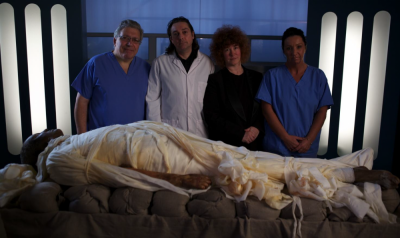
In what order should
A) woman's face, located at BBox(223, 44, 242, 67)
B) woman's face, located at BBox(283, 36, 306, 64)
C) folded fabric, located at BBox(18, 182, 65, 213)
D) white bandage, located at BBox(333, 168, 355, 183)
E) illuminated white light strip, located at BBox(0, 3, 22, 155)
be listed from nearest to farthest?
folded fabric, located at BBox(18, 182, 65, 213) < white bandage, located at BBox(333, 168, 355, 183) < woman's face, located at BBox(283, 36, 306, 64) < woman's face, located at BBox(223, 44, 242, 67) < illuminated white light strip, located at BBox(0, 3, 22, 155)

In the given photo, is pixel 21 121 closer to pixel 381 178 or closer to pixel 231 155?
pixel 231 155

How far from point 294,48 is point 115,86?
128 cm

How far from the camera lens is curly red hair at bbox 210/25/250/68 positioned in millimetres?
2294

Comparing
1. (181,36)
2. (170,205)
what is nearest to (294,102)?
(181,36)

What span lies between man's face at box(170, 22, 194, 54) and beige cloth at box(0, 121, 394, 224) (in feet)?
2.23

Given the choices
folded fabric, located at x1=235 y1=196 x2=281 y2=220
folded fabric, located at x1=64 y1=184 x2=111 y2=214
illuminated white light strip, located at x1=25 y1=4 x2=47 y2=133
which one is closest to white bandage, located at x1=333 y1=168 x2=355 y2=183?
folded fabric, located at x1=235 y1=196 x2=281 y2=220

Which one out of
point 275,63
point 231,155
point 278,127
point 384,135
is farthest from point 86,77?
point 384,135

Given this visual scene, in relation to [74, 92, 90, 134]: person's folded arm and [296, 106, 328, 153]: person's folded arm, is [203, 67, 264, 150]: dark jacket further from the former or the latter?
[74, 92, 90, 134]: person's folded arm

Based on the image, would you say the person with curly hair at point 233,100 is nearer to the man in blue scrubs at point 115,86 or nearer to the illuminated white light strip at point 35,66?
the man in blue scrubs at point 115,86

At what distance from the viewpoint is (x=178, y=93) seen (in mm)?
2260

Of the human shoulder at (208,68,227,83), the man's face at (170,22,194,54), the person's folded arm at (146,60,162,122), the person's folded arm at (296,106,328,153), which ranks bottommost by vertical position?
the person's folded arm at (296,106,328,153)

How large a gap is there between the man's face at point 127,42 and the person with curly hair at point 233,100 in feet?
1.92

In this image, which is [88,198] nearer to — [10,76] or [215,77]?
[215,77]

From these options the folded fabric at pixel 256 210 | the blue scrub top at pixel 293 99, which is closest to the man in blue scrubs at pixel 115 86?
the blue scrub top at pixel 293 99
